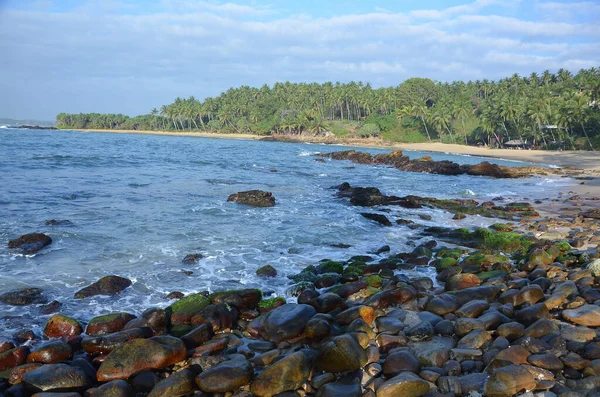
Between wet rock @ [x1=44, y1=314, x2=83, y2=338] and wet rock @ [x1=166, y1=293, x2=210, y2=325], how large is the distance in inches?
63.2

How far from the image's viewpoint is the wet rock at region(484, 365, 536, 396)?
5.14m

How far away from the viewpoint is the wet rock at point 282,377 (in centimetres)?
554

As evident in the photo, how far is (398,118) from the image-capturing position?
4200 inches

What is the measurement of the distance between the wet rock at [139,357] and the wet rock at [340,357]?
221cm

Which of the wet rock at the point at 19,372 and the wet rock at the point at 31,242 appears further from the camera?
the wet rock at the point at 31,242

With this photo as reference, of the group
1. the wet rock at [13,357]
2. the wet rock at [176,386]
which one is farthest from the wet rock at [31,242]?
the wet rock at [176,386]

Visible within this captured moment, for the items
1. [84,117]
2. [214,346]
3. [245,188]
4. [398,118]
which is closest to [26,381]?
[214,346]

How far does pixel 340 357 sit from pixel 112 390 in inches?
120

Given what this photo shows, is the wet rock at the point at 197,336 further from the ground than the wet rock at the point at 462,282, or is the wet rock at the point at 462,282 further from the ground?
the wet rock at the point at 462,282

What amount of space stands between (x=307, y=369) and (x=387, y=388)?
1143 mm

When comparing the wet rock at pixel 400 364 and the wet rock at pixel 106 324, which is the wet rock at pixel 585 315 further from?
the wet rock at pixel 106 324

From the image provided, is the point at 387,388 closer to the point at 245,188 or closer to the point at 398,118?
the point at 245,188

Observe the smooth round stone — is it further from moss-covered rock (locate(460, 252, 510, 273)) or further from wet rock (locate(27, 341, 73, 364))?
wet rock (locate(27, 341, 73, 364))

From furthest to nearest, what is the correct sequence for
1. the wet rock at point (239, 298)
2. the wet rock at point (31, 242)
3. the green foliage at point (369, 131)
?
the green foliage at point (369, 131) < the wet rock at point (31, 242) < the wet rock at point (239, 298)
